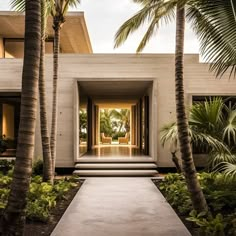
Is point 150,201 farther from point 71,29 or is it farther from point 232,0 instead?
point 71,29

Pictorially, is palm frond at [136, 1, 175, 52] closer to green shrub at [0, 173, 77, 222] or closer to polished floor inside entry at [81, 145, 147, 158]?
green shrub at [0, 173, 77, 222]

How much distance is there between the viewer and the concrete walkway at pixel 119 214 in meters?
5.51

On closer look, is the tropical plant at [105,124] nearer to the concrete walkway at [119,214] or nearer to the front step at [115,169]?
the front step at [115,169]

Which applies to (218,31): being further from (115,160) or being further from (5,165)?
(5,165)

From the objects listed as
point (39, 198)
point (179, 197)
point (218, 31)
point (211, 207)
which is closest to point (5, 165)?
point (39, 198)

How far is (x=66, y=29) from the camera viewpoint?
60.7 ft

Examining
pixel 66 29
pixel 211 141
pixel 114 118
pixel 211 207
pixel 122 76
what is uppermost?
pixel 66 29

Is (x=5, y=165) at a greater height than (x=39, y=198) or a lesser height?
greater

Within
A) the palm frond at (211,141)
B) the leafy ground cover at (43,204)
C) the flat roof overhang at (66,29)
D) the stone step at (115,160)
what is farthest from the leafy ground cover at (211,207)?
the flat roof overhang at (66,29)

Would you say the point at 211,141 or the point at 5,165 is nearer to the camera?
the point at 211,141

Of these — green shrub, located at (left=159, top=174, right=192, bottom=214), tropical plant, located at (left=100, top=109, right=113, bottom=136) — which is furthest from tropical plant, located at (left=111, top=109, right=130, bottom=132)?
green shrub, located at (left=159, top=174, right=192, bottom=214)

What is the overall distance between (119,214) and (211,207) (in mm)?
1765

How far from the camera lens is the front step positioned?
1182cm

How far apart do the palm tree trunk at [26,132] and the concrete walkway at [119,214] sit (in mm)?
1406
